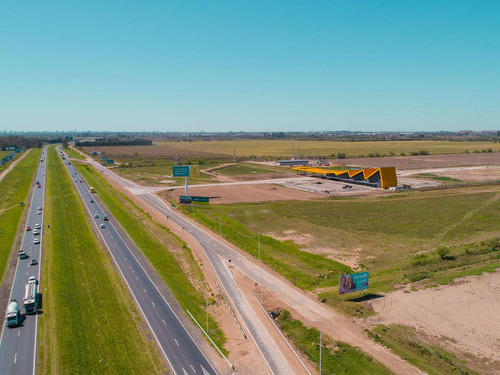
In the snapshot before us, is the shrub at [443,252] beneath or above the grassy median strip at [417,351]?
above

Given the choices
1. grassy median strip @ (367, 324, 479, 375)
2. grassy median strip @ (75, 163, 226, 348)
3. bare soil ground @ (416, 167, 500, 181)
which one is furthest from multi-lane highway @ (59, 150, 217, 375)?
bare soil ground @ (416, 167, 500, 181)

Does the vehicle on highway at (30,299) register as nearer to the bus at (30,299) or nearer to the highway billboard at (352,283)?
the bus at (30,299)

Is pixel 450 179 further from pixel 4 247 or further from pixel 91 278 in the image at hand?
pixel 4 247

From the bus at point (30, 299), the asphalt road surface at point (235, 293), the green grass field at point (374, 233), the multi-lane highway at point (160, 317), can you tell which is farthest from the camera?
the green grass field at point (374, 233)

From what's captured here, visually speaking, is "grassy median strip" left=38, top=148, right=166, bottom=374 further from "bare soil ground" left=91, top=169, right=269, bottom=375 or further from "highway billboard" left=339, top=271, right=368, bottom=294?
"highway billboard" left=339, top=271, right=368, bottom=294

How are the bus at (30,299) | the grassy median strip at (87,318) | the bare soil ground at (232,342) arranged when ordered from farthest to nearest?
the bus at (30,299), the grassy median strip at (87,318), the bare soil ground at (232,342)

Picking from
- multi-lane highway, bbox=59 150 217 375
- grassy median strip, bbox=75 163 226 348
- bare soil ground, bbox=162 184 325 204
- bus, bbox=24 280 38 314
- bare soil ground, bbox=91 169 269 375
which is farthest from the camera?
bare soil ground, bbox=162 184 325 204

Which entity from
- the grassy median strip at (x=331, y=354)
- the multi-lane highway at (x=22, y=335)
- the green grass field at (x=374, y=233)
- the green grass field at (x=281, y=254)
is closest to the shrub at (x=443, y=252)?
the green grass field at (x=374, y=233)

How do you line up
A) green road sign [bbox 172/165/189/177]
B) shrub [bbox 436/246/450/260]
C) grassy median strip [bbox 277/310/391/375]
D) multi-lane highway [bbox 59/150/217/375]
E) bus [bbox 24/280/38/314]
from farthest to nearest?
green road sign [bbox 172/165/189/177] < shrub [bbox 436/246/450/260] < bus [bbox 24/280/38/314] < multi-lane highway [bbox 59/150/217/375] < grassy median strip [bbox 277/310/391/375]
